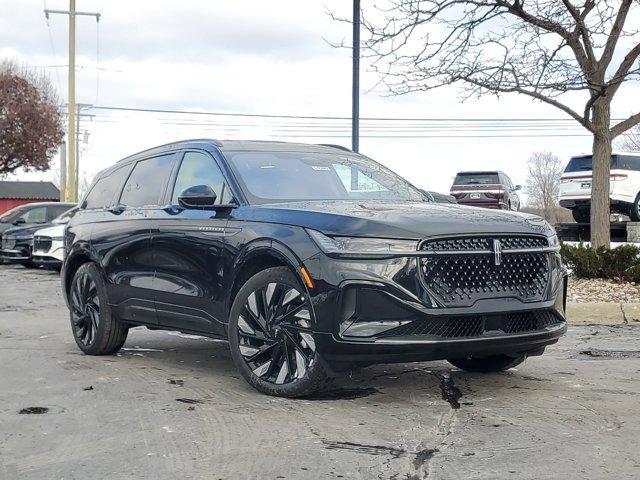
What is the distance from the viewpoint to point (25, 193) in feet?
235

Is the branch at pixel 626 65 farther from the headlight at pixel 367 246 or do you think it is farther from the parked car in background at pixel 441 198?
the headlight at pixel 367 246

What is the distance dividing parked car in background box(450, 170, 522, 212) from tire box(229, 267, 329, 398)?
22036mm

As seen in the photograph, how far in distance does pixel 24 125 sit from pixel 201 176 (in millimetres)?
49038

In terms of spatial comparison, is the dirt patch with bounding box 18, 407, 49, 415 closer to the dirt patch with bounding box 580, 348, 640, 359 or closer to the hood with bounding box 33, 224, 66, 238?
the dirt patch with bounding box 580, 348, 640, 359

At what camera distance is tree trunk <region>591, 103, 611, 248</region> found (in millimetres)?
14258

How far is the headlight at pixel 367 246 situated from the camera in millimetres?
5011

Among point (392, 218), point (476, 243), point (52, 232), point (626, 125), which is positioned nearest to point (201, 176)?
point (392, 218)

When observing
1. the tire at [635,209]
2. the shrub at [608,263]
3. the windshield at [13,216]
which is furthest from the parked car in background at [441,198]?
the windshield at [13,216]

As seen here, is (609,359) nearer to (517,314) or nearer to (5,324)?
(517,314)

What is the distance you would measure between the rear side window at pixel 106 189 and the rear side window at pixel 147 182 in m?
0.21

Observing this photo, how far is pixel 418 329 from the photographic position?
16.4ft

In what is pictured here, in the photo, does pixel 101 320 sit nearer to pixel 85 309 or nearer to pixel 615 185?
A: pixel 85 309

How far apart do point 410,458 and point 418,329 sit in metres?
1.00

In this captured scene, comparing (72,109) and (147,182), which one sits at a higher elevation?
(72,109)
